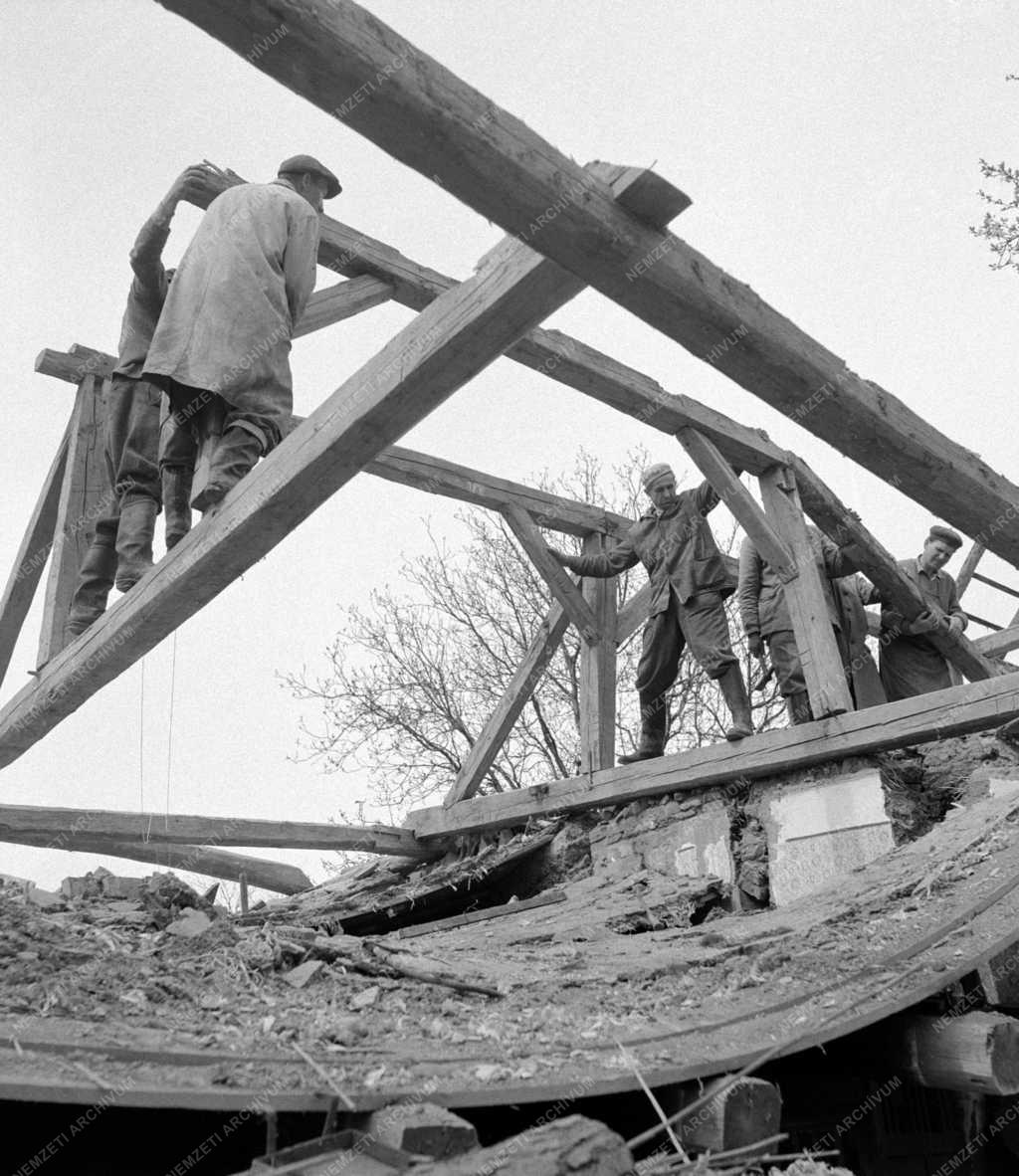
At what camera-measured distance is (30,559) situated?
486 centimetres

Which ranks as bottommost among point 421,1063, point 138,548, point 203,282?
point 421,1063

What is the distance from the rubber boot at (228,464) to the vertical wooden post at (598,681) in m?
3.89

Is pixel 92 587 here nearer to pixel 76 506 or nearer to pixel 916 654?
pixel 76 506

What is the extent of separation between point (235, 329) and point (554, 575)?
151 inches

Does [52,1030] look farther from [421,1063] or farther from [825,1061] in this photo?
[825,1061]

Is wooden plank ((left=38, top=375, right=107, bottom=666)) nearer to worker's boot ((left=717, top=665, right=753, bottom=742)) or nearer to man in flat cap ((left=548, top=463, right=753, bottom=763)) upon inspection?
man in flat cap ((left=548, top=463, right=753, bottom=763))

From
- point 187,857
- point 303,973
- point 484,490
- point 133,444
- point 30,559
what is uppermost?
point 484,490

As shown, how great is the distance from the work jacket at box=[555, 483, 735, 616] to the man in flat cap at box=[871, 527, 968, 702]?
1.09 meters

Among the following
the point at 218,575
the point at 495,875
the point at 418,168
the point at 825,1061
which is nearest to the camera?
the point at 418,168

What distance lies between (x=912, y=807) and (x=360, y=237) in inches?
155

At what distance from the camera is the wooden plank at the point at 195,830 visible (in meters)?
5.95

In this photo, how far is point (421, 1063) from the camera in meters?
2.24

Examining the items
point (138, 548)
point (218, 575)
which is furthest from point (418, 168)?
point (138, 548)

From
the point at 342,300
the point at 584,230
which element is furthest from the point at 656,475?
the point at 584,230
